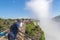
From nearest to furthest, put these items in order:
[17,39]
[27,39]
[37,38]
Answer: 1. [17,39]
2. [27,39]
3. [37,38]

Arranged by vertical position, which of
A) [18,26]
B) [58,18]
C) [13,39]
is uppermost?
[58,18]

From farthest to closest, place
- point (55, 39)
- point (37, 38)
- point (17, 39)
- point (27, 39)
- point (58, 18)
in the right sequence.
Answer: point (58, 18), point (55, 39), point (37, 38), point (27, 39), point (17, 39)

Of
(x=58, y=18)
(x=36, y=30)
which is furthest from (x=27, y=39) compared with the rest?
(x=58, y=18)

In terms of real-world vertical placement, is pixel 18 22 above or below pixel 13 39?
above

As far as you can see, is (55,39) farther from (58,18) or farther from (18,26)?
(58,18)

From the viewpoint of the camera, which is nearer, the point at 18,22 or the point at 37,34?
the point at 18,22

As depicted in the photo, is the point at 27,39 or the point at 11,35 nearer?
the point at 11,35

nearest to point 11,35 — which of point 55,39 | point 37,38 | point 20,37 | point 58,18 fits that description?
point 20,37

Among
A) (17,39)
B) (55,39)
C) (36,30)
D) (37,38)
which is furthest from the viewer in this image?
(55,39)

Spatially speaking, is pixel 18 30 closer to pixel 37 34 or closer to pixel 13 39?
pixel 13 39
